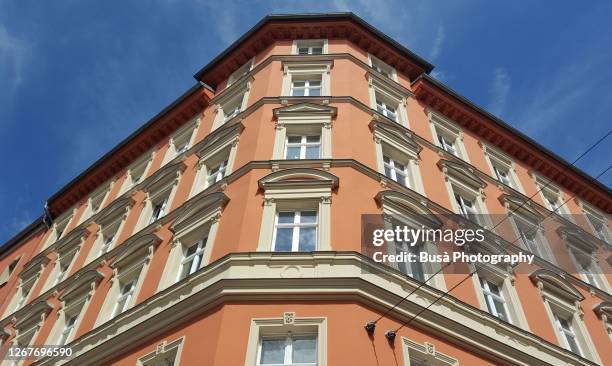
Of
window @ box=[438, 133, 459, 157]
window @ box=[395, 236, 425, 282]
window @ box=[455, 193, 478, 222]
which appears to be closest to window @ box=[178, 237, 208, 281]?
window @ box=[395, 236, 425, 282]

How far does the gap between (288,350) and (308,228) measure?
12.8 ft

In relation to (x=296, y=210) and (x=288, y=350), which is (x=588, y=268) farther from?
(x=288, y=350)

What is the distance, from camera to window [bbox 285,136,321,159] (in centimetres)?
1778

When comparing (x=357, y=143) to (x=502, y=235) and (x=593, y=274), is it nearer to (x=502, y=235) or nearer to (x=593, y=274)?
(x=502, y=235)

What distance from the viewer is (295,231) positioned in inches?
574

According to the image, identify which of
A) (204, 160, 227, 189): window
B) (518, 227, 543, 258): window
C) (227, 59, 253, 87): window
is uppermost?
(227, 59, 253, 87): window

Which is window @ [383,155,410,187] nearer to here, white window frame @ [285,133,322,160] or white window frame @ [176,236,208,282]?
white window frame @ [285,133,322,160]

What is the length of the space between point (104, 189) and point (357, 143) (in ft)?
49.7

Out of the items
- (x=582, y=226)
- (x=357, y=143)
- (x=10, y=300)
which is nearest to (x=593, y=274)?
(x=582, y=226)

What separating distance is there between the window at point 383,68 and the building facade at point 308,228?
20cm

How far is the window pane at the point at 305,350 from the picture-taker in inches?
446

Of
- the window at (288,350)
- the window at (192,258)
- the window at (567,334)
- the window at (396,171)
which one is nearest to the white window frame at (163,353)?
the window at (288,350)

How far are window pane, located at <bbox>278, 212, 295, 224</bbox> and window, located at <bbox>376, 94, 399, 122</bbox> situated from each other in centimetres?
785

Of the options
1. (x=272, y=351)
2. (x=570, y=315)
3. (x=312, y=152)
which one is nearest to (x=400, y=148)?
(x=312, y=152)
